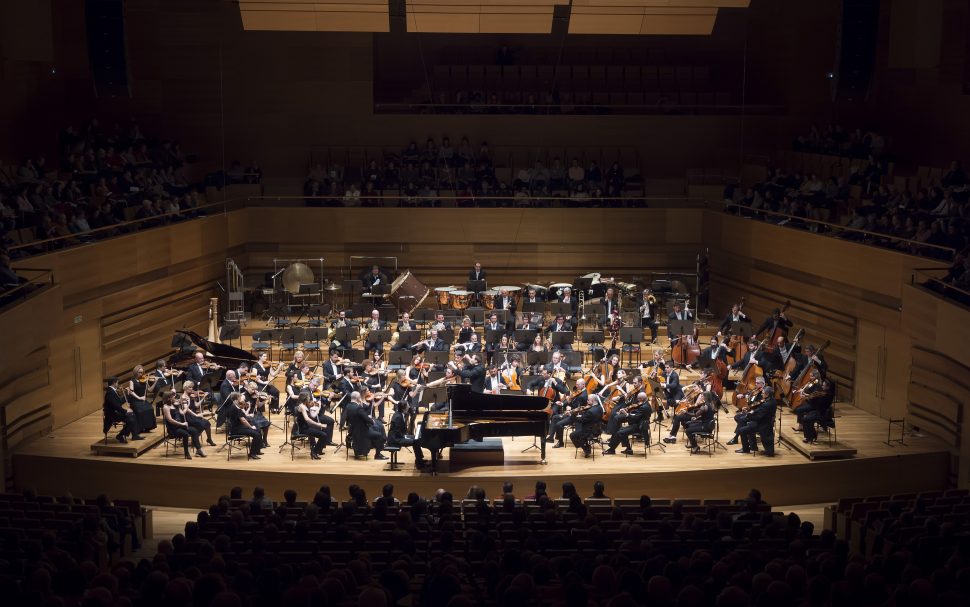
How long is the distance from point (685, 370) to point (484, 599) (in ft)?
36.3

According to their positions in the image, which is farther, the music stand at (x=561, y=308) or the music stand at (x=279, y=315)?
the music stand at (x=279, y=315)

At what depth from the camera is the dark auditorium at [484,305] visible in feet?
30.9

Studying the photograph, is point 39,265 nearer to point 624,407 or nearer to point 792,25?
point 624,407

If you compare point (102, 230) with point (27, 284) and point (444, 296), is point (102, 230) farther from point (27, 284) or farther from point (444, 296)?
point (444, 296)

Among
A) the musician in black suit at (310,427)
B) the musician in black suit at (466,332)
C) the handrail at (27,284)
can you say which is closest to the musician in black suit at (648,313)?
the musician in black suit at (466,332)

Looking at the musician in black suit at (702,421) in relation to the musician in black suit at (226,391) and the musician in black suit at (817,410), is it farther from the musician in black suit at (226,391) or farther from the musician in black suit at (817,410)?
the musician in black suit at (226,391)

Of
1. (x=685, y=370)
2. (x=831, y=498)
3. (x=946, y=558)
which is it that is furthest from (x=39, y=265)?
(x=946, y=558)

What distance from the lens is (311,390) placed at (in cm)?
1480

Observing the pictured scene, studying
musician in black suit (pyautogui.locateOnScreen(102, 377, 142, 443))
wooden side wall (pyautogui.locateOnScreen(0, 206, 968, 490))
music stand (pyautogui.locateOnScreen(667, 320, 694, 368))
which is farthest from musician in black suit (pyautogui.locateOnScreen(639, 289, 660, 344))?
musician in black suit (pyautogui.locateOnScreen(102, 377, 142, 443))

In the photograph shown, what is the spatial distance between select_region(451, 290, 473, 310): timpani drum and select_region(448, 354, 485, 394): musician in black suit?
3743 mm

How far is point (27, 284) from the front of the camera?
1395 cm

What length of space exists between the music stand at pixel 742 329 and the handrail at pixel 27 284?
32.0 ft

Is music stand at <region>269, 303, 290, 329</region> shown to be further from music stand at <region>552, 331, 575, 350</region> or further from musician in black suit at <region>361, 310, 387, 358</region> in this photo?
music stand at <region>552, 331, 575, 350</region>

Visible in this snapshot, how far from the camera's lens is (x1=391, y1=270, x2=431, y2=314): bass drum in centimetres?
1945
